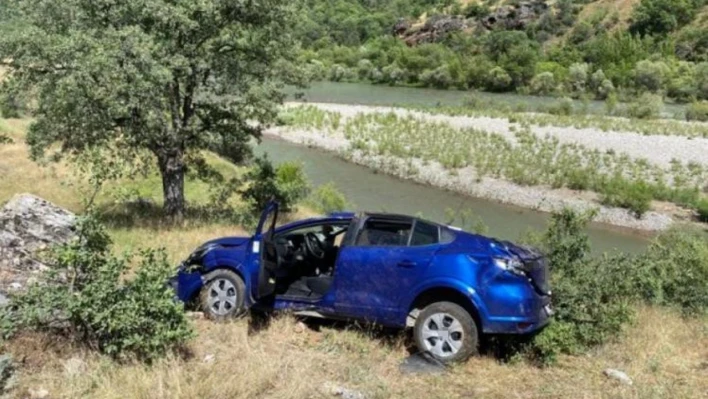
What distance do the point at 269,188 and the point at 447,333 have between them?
49.0ft

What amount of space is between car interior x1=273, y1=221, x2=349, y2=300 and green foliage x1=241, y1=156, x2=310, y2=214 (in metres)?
11.7

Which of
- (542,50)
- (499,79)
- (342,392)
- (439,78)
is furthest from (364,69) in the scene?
(342,392)

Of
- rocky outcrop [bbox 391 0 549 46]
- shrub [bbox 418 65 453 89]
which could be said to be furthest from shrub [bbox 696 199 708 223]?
rocky outcrop [bbox 391 0 549 46]

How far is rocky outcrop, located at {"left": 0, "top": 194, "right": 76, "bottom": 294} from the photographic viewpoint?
7.78 m

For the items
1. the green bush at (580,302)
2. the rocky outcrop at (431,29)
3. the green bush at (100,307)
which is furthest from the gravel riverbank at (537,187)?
the rocky outcrop at (431,29)

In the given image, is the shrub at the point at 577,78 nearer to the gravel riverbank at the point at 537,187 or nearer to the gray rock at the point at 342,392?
the gravel riverbank at the point at 537,187

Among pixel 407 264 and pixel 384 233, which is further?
pixel 384 233

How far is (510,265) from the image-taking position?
676 centimetres

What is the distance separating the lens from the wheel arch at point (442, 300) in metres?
6.77

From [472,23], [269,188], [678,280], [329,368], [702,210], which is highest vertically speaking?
[472,23]

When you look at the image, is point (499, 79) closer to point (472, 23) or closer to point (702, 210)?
point (472, 23)

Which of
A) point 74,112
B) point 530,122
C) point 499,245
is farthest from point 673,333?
point 530,122

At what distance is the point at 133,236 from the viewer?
46.6ft

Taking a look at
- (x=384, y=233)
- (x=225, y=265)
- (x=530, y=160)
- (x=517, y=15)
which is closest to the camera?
(x=384, y=233)
